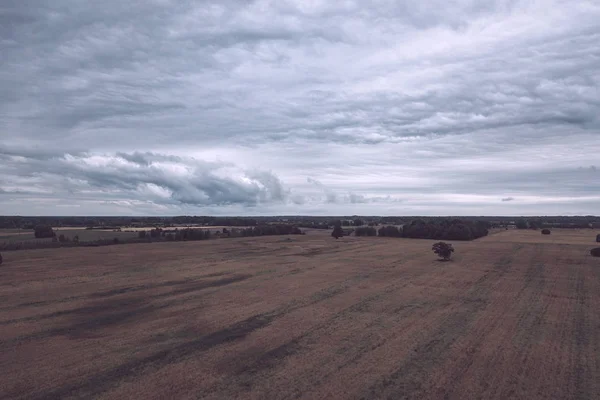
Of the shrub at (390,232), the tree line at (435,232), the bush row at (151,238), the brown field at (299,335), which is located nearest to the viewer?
the brown field at (299,335)

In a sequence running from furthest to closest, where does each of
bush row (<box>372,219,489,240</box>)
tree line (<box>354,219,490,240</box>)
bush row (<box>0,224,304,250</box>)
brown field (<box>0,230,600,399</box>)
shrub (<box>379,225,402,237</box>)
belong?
shrub (<box>379,225,402,237</box>), tree line (<box>354,219,490,240</box>), bush row (<box>372,219,489,240</box>), bush row (<box>0,224,304,250</box>), brown field (<box>0,230,600,399</box>)

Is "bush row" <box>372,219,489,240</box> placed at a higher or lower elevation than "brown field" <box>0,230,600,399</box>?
higher

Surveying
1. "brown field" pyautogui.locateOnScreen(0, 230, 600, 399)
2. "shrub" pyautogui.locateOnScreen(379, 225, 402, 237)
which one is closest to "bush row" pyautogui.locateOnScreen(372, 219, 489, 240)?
"shrub" pyautogui.locateOnScreen(379, 225, 402, 237)

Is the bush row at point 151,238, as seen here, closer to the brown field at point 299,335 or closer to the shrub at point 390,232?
the shrub at point 390,232

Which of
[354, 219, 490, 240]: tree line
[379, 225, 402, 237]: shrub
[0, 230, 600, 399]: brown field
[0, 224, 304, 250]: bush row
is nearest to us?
[0, 230, 600, 399]: brown field

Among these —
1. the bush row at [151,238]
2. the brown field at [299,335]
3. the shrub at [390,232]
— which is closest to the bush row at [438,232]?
the shrub at [390,232]

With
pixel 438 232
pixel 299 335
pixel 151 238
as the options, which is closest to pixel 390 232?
pixel 438 232

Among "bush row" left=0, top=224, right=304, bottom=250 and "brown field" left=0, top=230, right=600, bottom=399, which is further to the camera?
"bush row" left=0, top=224, right=304, bottom=250

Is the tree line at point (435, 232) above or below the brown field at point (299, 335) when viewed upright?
above

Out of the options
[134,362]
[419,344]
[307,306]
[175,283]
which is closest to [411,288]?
[307,306]

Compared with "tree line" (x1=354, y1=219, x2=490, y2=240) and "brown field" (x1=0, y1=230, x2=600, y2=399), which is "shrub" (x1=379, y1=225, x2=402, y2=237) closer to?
"tree line" (x1=354, y1=219, x2=490, y2=240)
